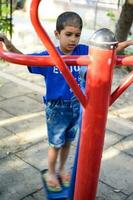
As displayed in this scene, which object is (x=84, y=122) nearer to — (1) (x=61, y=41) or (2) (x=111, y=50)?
(2) (x=111, y=50)

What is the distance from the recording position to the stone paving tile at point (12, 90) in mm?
4473

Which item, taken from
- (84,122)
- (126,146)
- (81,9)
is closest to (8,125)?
(126,146)

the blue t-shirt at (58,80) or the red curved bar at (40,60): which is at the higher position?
the red curved bar at (40,60)

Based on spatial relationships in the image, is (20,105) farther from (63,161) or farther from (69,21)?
(69,21)

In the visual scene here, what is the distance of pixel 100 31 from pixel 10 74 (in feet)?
13.5

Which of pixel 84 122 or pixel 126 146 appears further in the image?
pixel 126 146

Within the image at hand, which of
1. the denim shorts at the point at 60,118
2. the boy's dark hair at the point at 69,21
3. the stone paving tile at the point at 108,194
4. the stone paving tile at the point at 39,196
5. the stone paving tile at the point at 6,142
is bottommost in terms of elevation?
the stone paving tile at the point at 6,142

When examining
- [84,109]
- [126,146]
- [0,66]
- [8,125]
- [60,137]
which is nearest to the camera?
[84,109]

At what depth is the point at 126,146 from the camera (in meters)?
3.29

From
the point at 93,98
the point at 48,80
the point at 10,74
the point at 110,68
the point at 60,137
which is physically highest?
the point at 110,68

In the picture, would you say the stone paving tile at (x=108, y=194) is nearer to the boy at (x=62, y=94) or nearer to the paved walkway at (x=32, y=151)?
the paved walkway at (x=32, y=151)

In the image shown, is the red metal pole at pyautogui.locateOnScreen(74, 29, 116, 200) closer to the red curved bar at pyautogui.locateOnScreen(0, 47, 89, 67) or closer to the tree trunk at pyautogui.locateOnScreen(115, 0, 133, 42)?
the red curved bar at pyautogui.locateOnScreen(0, 47, 89, 67)

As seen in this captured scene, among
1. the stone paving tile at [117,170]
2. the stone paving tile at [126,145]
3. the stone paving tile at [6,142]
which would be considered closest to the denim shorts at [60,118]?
the stone paving tile at [117,170]

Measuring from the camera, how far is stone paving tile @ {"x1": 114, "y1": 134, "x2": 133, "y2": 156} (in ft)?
10.5
